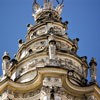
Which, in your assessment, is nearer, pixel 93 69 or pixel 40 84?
pixel 40 84

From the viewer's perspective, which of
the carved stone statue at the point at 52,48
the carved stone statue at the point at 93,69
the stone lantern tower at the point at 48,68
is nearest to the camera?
the stone lantern tower at the point at 48,68

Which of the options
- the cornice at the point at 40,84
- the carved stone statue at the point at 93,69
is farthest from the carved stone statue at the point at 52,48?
the carved stone statue at the point at 93,69

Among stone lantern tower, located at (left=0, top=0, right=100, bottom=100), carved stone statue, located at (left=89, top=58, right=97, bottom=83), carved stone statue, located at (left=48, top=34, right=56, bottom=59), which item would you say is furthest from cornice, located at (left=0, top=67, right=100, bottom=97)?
carved stone statue, located at (left=48, top=34, right=56, bottom=59)

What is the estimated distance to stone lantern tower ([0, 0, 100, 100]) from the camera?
3991 centimetres

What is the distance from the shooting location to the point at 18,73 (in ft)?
144

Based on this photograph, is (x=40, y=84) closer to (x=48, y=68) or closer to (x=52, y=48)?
(x=48, y=68)

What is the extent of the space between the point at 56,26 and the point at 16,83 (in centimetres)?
1183

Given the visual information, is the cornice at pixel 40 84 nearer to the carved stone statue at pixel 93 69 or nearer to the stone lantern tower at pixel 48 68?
the stone lantern tower at pixel 48 68

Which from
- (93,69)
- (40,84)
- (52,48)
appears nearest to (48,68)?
(40,84)

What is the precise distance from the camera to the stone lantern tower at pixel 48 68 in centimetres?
3991

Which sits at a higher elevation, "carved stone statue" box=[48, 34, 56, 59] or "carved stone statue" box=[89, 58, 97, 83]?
"carved stone statue" box=[48, 34, 56, 59]

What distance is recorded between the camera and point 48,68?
40156 mm

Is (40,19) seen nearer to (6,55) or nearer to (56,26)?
(56,26)

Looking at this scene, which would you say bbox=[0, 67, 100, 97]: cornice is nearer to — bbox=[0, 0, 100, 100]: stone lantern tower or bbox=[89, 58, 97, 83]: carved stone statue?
bbox=[0, 0, 100, 100]: stone lantern tower
